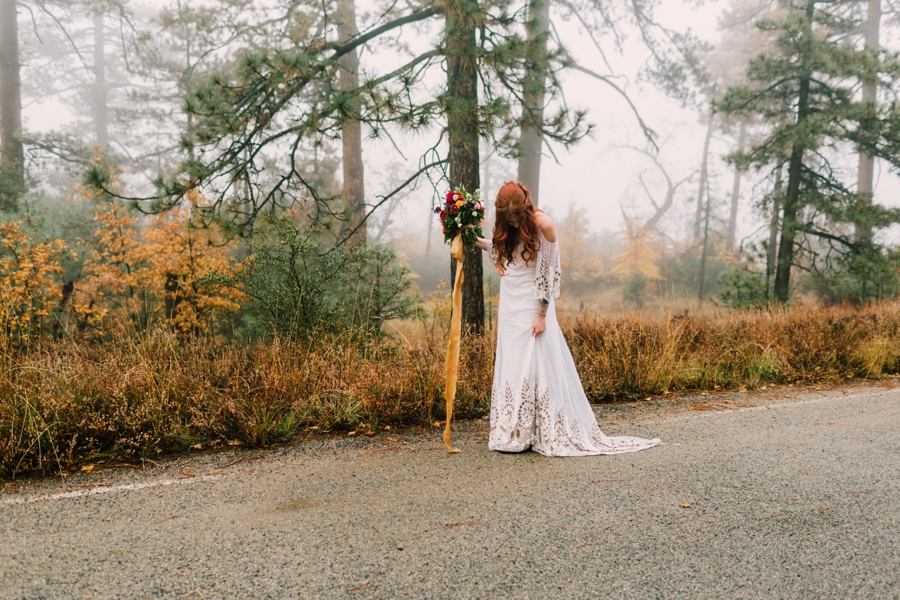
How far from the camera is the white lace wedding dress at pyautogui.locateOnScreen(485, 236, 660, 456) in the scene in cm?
410

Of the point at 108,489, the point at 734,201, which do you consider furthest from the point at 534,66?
the point at 734,201

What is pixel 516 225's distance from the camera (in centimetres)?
399

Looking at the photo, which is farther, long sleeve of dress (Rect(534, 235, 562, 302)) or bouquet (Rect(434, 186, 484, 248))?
bouquet (Rect(434, 186, 484, 248))

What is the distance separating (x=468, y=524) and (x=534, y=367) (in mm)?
1589

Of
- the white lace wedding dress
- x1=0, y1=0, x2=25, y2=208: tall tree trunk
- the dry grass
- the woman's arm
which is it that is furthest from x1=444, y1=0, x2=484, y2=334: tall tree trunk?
x1=0, y1=0, x2=25, y2=208: tall tree trunk

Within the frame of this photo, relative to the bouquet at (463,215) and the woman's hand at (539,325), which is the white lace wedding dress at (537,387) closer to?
the woman's hand at (539,325)

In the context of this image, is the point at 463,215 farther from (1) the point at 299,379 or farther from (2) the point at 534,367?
(1) the point at 299,379

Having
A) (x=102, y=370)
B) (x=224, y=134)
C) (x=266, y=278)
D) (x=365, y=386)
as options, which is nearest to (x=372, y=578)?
(x=365, y=386)

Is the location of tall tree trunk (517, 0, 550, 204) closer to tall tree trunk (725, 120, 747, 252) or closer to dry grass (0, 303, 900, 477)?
dry grass (0, 303, 900, 477)

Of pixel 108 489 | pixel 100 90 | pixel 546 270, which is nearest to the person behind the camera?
pixel 108 489

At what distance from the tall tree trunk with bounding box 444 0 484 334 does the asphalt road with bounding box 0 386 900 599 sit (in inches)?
122

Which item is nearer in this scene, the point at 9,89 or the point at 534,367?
the point at 534,367

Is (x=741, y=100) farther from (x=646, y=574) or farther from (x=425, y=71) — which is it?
(x=646, y=574)

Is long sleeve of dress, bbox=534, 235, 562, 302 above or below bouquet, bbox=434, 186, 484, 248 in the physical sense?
below
